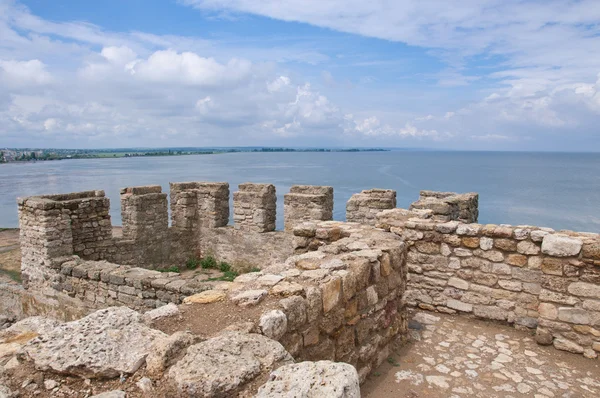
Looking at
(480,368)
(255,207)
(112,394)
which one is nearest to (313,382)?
(112,394)

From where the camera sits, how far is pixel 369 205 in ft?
35.2

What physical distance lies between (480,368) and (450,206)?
4692 mm

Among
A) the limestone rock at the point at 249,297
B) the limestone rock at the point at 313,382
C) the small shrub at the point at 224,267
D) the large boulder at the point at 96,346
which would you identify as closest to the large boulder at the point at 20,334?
the large boulder at the point at 96,346

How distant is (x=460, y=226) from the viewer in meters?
5.86

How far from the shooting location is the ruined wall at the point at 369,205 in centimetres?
1069

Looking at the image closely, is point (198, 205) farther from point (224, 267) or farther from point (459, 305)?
point (459, 305)

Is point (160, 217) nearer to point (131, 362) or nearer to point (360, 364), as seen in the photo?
point (360, 364)

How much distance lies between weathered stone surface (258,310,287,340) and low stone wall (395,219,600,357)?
350 centimetres

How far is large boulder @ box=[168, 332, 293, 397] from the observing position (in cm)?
218

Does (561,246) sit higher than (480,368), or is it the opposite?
(561,246)

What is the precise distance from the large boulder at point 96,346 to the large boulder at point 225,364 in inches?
12.2

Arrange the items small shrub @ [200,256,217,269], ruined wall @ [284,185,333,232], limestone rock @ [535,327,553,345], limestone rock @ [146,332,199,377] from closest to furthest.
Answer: limestone rock @ [146,332,199,377], limestone rock @ [535,327,553,345], ruined wall @ [284,185,333,232], small shrub @ [200,256,217,269]

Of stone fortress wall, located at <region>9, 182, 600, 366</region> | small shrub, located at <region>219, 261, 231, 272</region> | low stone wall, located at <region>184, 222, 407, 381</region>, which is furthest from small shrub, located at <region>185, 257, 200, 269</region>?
low stone wall, located at <region>184, 222, 407, 381</region>

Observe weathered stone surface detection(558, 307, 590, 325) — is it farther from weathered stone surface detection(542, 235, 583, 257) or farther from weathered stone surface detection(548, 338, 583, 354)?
weathered stone surface detection(542, 235, 583, 257)
